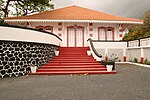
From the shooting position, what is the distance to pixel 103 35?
1920cm

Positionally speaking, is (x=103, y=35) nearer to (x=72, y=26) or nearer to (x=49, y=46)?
(x=72, y=26)

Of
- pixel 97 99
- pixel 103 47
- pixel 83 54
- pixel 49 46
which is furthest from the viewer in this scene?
pixel 103 47

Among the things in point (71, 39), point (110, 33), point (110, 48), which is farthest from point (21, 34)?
point (110, 33)

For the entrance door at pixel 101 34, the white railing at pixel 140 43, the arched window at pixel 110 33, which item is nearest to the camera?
the white railing at pixel 140 43

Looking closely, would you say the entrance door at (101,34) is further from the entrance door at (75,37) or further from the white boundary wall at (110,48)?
the white boundary wall at (110,48)

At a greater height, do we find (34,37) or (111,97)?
(34,37)

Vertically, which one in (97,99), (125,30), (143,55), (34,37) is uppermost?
(125,30)

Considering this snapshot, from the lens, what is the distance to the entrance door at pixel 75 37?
18750 millimetres

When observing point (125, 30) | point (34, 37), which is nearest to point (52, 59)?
point (34, 37)

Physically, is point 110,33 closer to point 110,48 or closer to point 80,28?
point 110,48

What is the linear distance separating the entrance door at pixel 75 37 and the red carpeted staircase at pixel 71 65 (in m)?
4.76

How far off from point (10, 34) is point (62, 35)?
1039 centimetres

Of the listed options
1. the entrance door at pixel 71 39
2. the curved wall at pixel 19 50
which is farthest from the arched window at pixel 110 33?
the curved wall at pixel 19 50

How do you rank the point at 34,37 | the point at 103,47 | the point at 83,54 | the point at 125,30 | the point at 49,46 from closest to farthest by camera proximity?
the point at 34,37
the point at 49,46
the point at 83,54
the point at 103,47
the point at 125,30
